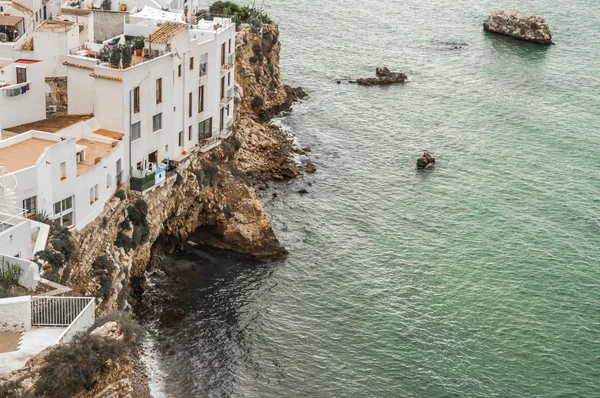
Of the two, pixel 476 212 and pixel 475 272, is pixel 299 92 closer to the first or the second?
pixel 476 212

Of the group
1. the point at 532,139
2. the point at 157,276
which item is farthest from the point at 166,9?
the point at 532,139

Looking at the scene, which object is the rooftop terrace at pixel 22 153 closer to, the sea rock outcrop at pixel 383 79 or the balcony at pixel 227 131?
the balcony at pixel 227 131

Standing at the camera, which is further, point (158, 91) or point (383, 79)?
point (383, 79)

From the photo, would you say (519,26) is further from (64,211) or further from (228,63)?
(64,211)

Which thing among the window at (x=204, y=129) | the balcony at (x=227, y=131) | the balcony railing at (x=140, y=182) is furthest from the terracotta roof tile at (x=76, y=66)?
the balcony at (x=227, y=131)

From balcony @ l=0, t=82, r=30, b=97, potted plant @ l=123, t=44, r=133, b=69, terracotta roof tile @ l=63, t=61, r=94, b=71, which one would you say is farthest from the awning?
potted plant @ l=123, t=44, r=133, b=69

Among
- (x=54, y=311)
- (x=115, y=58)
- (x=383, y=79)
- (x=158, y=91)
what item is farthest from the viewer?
(x=383, y=79)

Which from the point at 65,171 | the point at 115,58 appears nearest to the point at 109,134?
the point at 115,58
